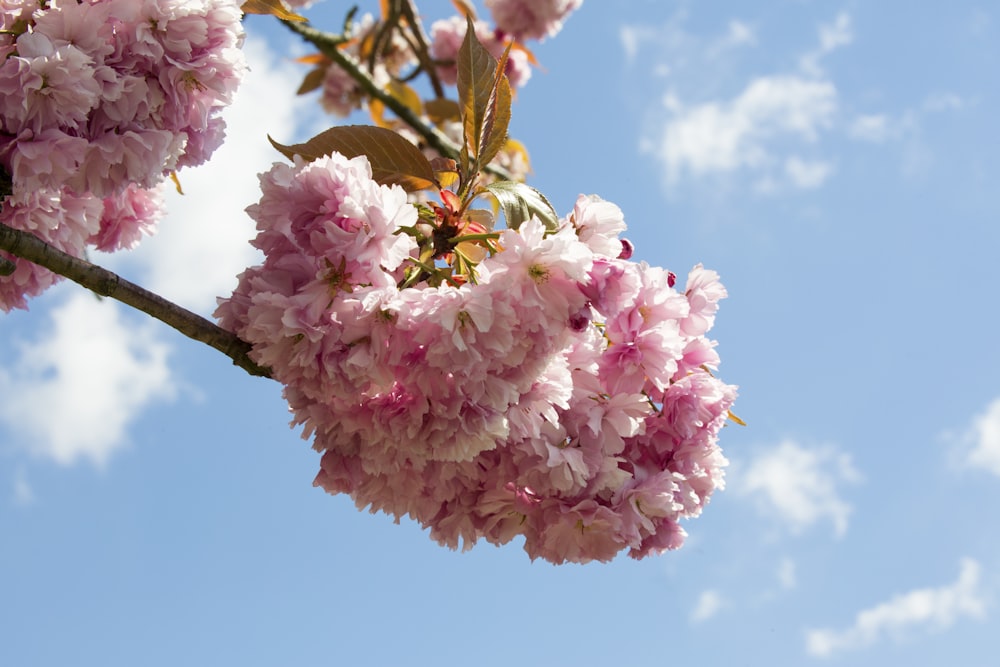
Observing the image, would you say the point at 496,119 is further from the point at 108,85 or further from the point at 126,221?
the point at 126,221

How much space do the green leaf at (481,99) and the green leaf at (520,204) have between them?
0.09 meters

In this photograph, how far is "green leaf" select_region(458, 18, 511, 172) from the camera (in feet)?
6.00

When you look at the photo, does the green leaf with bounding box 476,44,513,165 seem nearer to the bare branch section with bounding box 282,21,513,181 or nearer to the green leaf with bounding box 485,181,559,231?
the green leaf with bounding box 485,181,559,231

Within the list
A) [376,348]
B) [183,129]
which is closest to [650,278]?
[376,348]

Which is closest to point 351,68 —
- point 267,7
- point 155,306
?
point 267,7

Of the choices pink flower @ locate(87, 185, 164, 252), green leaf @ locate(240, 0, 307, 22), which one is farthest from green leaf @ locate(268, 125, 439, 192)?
pink flower @ locate(87, 185, 164, 252)

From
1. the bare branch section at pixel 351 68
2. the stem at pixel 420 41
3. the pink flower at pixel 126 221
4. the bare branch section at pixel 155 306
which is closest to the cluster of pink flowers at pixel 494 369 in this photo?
the bare branch section at pixel 155 306

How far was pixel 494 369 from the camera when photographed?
1.47 meters

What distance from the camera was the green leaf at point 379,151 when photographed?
5.70 feet

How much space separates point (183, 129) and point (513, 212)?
634 millimetres

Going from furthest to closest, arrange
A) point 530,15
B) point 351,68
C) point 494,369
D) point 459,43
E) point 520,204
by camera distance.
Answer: point 459,43
point 530,15
point 351,68
point 520,204
point 494,369

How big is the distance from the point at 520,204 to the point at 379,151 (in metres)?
0.29

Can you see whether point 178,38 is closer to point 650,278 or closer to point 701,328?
point 650,278

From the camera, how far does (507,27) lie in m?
6.86
